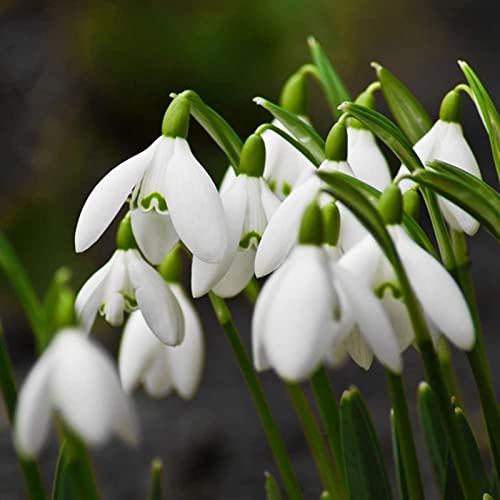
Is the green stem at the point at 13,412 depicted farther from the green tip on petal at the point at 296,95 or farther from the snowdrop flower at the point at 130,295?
the green tip on petal at the point at 296,95

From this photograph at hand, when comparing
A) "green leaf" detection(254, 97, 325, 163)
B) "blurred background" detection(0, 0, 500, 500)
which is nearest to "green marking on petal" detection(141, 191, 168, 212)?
"green leaf" detection(254, 97, 325, 163)

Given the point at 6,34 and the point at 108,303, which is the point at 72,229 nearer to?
the point at 6,34

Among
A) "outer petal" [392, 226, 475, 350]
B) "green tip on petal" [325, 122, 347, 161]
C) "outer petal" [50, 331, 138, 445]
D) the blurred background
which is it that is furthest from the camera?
the blurred background

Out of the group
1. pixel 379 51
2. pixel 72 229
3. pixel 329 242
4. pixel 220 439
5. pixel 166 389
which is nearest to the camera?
pixel 329 242

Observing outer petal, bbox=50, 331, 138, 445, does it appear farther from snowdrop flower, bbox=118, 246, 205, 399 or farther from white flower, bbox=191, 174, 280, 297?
snowdrop flower, bbox=118, 246, 205, 399

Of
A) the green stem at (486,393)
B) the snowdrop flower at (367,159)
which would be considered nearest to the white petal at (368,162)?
the snowdrop flower at (367,159)

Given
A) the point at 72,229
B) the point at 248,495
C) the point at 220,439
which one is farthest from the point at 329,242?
the point at 72,229
